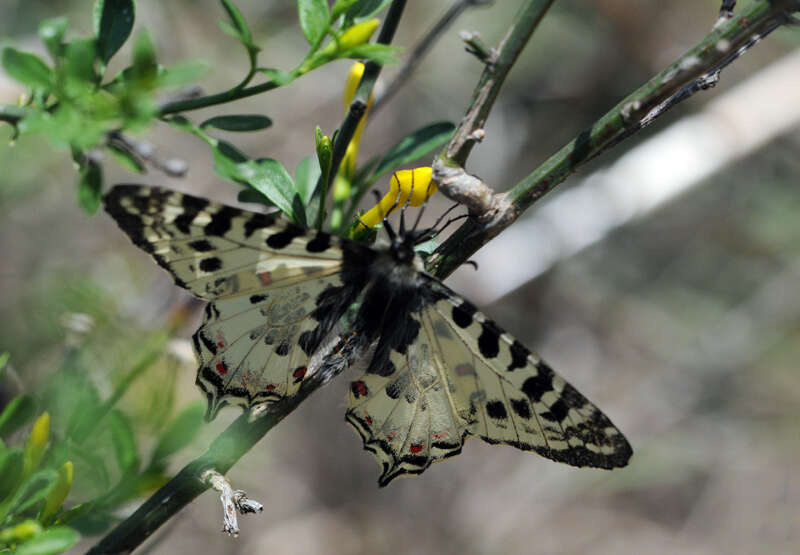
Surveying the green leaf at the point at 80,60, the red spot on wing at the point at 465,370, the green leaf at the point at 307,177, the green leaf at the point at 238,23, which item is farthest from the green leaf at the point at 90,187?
the red spot on wing at the point at 465,370

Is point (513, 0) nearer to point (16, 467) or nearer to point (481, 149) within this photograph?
point (481, 149)

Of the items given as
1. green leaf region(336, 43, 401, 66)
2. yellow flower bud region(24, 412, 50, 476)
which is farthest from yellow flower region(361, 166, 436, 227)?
yellow flower bud region(24, 412, 50, 476)

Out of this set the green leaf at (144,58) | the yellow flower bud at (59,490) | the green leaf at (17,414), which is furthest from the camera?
the green leaf at (17,414)

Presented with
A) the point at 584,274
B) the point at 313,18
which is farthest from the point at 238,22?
the point at 584,274

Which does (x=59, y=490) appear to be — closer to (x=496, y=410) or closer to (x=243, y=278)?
(x=243, y=278)

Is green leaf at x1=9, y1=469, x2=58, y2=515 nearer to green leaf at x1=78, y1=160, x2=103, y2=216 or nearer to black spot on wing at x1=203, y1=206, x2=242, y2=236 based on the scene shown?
green leaf at x1=78, y1=160, x2=103, y2=216

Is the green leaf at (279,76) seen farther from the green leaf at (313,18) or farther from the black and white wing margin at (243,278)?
the black and white wing margin at (243,278)
